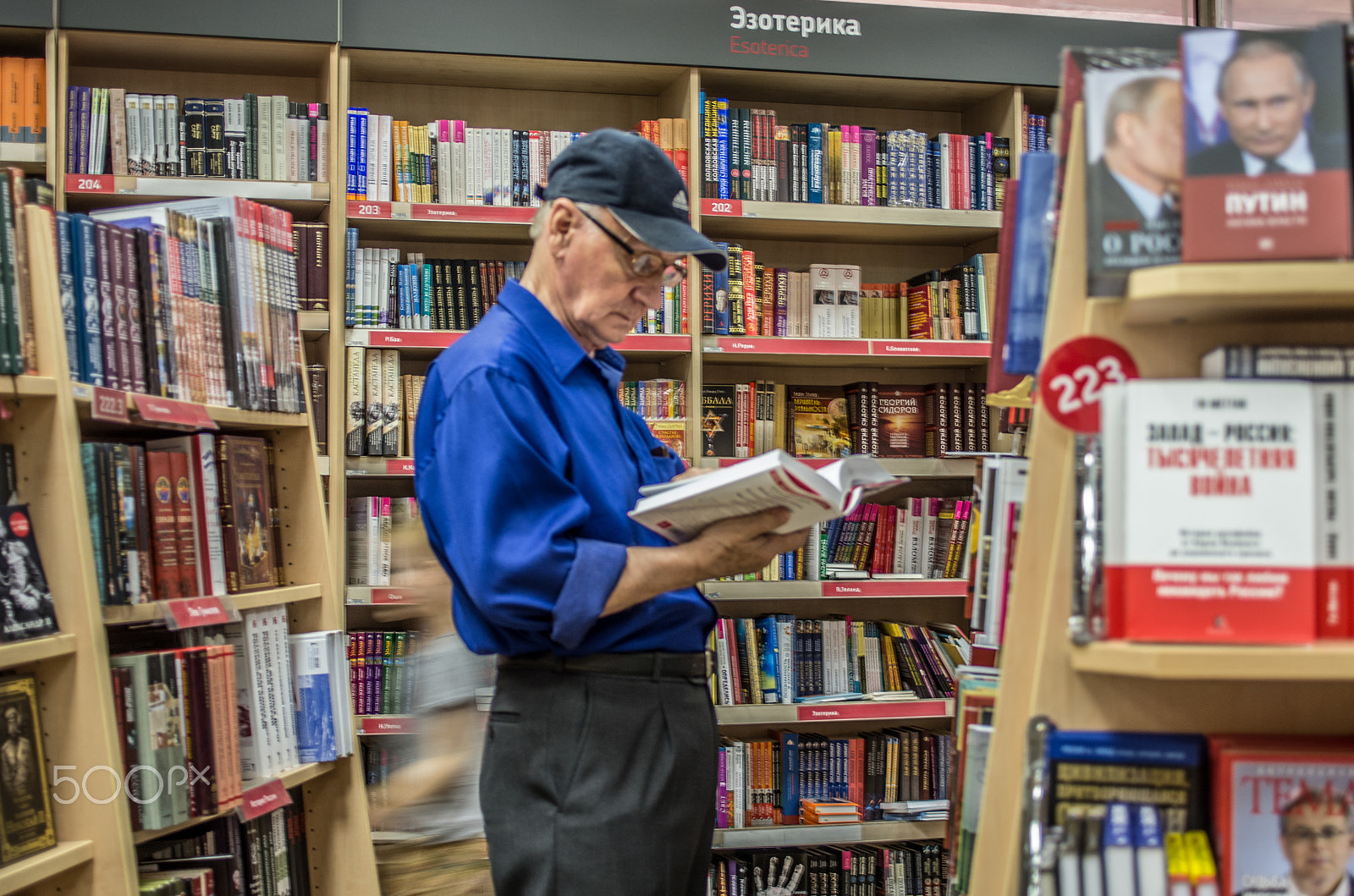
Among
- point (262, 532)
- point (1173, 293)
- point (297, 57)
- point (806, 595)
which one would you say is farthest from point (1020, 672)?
point (297, 57)

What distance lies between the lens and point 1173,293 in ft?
3.13

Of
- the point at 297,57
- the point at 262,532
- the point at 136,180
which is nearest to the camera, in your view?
the point at 262,532

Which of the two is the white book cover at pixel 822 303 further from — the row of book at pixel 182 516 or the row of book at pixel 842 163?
the row of book at pixel 182 516

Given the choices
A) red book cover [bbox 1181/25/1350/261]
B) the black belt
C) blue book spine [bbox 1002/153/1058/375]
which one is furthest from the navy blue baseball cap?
red book cover [bbox 1181/25/1350/261]

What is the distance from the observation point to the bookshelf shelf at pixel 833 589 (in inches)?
134

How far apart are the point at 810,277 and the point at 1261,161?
2710 mm

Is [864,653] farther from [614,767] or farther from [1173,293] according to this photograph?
[1173,293]

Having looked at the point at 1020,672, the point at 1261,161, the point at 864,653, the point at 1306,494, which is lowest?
the point at 864,653

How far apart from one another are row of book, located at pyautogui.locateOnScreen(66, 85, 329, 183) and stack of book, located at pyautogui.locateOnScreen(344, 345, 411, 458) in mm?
580

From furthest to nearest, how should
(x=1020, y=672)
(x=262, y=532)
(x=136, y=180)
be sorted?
(x=136, y=180) → (x=262, y=532) → (x=1020, y=672)

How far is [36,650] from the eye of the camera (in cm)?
158

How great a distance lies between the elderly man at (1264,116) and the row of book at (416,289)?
8.46 ft

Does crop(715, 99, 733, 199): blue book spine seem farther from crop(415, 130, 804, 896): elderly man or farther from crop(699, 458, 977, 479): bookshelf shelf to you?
crop(415, 130, 804, 896): elderly man

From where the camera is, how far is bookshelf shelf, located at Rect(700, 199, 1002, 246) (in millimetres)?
3467
